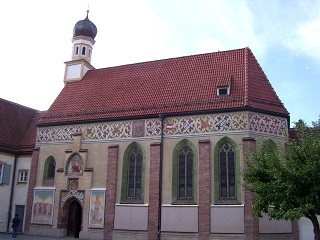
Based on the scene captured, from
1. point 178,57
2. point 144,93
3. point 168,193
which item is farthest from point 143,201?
point 178,57

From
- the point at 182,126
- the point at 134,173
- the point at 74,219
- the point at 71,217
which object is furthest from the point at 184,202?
the point at 71,217

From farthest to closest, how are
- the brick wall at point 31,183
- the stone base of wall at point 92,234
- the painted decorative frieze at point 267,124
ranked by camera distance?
1. the brick wall at point 31,183
2. the stone base of wall at point 92,234
3. the painted decorative frieze at point 267,124

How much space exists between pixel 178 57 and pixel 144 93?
4.18 metres

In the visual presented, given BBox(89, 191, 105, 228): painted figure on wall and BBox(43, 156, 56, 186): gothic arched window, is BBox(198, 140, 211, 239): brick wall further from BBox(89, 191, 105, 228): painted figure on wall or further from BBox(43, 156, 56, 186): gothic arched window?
BBox(43, 156, 56, 186): gothic arched window

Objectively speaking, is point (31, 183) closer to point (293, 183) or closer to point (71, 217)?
point (71, 217)

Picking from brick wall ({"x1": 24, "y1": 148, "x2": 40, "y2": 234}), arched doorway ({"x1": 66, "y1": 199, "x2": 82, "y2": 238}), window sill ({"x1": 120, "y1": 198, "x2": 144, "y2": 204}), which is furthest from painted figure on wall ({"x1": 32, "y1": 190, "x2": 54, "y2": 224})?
window sill ({"x1": 120, "y1": 198, "x2": 144, "y2": 204})

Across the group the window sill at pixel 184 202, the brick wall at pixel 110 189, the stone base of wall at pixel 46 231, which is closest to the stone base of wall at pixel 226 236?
the window sill at pixel 184 202

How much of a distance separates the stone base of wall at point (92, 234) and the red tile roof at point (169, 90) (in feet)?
22.5

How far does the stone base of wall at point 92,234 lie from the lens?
22531 mm

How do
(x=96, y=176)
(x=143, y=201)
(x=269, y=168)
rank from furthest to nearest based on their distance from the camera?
(x=96, y=176) < (x=143, y=201) < (x=269, y=168)

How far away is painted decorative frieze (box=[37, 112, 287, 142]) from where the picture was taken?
70.0 ft

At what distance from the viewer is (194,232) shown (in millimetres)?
20453

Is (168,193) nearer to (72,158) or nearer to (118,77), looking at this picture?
(72,158)

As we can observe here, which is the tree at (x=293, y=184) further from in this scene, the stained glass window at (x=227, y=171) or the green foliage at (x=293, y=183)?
the stained glass window at (x=227, y=171)
